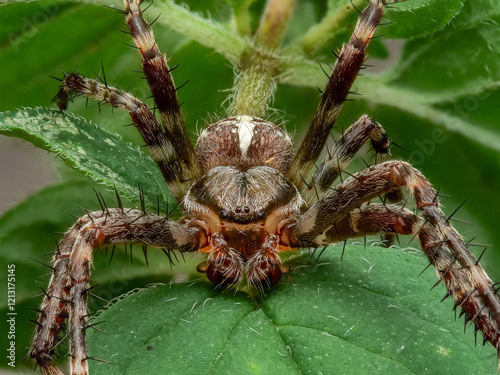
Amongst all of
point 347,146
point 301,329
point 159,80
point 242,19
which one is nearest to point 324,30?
point 242,19

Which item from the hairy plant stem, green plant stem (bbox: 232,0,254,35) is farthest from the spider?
green plant stem (bbox: 232,0,254,35)

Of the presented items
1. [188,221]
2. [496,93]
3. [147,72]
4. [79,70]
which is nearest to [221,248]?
[188,221]

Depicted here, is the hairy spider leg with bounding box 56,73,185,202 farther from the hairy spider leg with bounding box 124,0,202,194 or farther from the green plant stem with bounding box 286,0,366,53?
the green plant stem with bounding box 286,0,366,53

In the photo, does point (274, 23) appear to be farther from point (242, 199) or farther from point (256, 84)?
point (242, 199)

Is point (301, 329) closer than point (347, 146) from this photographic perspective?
Yes

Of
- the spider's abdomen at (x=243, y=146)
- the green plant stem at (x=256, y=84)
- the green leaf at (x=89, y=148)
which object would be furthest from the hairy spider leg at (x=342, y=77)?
the green leaf at (x=89, y=148)

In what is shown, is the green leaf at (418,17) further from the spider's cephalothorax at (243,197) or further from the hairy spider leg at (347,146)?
the spider's cephalothorax at (243,197)

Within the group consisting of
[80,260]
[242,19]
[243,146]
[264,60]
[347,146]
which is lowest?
[80,260]
